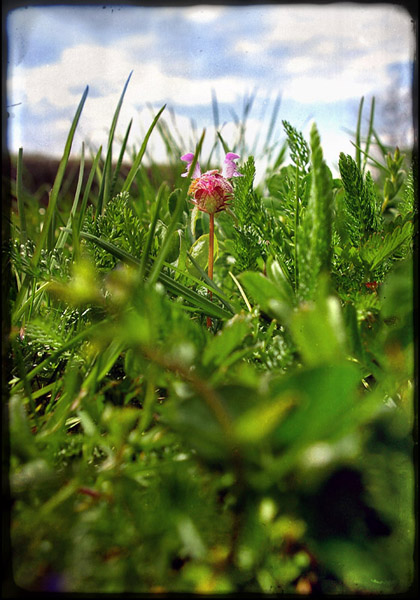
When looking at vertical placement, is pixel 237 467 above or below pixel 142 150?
below

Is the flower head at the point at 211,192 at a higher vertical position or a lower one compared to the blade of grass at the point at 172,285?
higher

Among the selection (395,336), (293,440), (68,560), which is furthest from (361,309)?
(68,560)

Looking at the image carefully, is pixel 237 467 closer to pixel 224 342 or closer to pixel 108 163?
pixel 224 342

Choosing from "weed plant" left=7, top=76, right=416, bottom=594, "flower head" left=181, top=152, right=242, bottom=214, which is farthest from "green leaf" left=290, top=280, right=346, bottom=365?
"flower head" left=181, top=152, right=242, bottom=214

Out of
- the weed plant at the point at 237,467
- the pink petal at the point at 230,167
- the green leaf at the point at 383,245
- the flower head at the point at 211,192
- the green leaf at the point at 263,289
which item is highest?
the pink petal at the point at 230,167

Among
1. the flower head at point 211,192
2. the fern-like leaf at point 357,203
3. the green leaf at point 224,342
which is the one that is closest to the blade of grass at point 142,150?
the flower head at point 211,192

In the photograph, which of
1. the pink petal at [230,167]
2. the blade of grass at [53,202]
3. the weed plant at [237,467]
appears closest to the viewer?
the weed plant at [237,467]

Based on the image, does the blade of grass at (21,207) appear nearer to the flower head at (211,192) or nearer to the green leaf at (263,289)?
the flower head at (211,192)

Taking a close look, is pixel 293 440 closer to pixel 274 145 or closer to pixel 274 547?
pixel 274 547

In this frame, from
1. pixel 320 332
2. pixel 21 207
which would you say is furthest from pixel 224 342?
pixel 21 207

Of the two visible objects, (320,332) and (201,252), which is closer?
(320,332)

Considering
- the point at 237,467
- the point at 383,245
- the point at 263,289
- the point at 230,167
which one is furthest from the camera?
the point at 230,167

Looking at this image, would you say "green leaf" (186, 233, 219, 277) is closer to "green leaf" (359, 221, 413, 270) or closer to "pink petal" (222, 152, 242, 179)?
"pink petal" (222, 152, 242, 179)

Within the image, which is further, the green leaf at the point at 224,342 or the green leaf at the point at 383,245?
the green leaf at the point at 383,245
